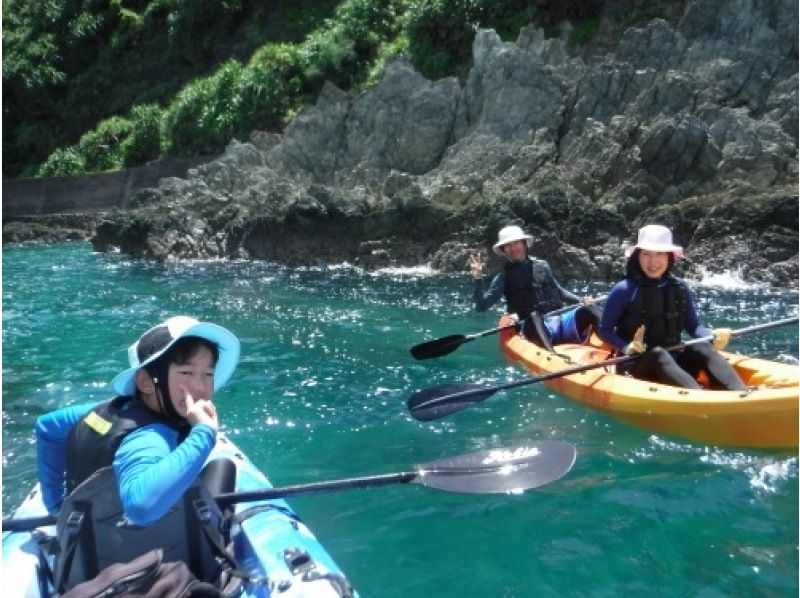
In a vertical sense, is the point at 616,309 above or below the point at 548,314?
above

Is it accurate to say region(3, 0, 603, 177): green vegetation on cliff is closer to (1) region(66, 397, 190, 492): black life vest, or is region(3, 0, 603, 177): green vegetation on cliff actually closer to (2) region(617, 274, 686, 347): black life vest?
(2) region(617, 274, 686, 347): black life vest

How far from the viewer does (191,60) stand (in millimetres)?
30281

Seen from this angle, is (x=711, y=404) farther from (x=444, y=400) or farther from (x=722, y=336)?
(x=444, y=400)

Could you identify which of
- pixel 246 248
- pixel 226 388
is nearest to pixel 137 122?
pixel 246 248

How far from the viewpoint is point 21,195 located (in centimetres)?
2664

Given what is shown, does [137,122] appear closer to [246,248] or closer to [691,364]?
[246,248]

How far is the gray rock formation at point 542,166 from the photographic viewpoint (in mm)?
12414

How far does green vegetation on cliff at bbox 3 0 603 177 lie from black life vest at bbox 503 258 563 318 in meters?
13.1

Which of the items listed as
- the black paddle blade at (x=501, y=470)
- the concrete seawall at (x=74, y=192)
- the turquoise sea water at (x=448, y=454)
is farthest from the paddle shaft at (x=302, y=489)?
the concrete seawall at (x=74, y=192)

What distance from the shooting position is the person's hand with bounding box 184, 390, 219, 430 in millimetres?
2480

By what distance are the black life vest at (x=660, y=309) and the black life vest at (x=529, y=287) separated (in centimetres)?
192

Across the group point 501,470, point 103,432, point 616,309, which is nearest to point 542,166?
point 616,309

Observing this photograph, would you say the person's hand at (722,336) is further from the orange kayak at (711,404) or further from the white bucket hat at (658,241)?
the white bucket hat at (658,241)

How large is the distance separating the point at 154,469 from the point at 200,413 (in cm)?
24
